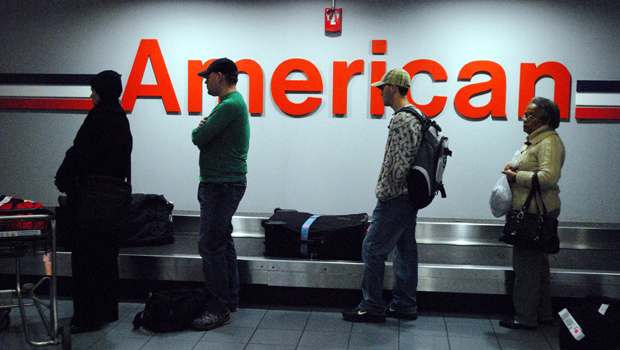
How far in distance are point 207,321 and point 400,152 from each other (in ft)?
5.19

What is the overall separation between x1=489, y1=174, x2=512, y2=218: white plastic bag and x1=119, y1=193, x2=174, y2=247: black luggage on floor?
8.44 ft

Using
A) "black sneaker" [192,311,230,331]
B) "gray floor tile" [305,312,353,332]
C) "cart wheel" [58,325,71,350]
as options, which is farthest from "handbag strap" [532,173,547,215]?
"cart wheel" [58,325,71,350]

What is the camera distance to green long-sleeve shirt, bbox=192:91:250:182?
11.0ft

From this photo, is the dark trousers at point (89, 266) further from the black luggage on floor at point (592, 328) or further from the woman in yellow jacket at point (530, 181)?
the black luggage on floor at point (592, 328)

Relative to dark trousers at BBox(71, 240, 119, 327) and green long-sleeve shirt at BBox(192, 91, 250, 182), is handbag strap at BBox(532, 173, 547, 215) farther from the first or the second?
dark trousers at BBox(71, 240, 119, 327)

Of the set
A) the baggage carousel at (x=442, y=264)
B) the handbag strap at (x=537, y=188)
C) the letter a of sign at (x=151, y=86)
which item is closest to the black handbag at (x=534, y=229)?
the handbag strap at (x=537, y=188)

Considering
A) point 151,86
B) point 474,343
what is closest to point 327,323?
point 474,343

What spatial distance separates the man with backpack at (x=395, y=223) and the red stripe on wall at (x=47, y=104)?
326 centimetres

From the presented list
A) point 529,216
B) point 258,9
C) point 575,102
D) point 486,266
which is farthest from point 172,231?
point 575,102

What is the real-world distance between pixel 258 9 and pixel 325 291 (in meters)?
2.72

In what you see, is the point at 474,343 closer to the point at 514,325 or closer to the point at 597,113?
the point at 514,325

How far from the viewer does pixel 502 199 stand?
3393 mm

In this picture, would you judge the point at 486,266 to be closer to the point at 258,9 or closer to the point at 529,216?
the point at 529,216

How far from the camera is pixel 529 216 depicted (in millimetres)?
3322
